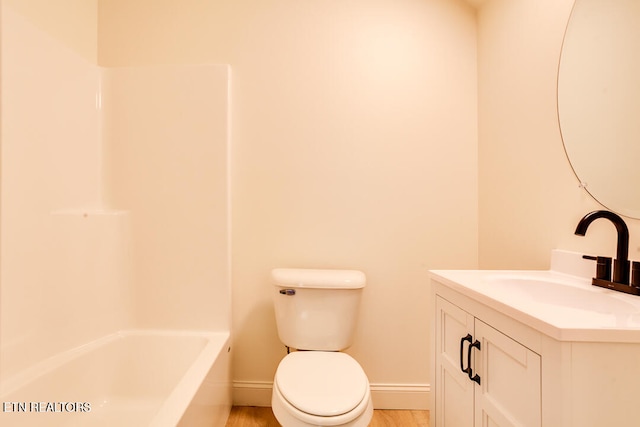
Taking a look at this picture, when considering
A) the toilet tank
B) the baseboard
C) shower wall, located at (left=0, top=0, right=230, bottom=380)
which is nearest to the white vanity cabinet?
the toilet tank

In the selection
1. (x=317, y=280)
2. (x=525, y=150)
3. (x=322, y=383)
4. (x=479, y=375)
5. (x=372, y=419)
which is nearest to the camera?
(x=479, y=375)

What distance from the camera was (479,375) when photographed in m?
0.88

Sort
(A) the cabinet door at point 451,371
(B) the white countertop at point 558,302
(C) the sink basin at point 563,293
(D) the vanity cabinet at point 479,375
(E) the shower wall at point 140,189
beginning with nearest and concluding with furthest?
(B) the white countertop at point 558,302 < (D) the vanity cabinet at point 479,375 < (C) the sink basin at point 563,293 < (A) the cabinet door at point 451,371 < (E) the shower wall at point 140,189

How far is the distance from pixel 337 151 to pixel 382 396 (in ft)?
4.59

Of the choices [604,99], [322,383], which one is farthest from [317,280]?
[604,99]

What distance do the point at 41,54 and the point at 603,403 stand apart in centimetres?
213

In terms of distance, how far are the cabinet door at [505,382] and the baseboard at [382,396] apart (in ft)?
2.83

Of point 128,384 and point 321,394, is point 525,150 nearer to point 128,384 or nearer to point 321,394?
point 321,394

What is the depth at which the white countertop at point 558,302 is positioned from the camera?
1.94ft

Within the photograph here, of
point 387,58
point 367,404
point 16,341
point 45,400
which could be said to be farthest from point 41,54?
point 367,404

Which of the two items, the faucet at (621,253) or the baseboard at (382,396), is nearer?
the faucet at (621,253)

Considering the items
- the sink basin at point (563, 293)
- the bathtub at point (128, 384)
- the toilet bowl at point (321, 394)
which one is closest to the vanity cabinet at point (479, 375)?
the sink basin at point (563, 293)

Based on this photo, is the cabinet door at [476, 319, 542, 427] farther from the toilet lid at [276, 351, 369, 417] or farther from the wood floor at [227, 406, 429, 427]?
the wood floor at [227, 406, 429, 427]

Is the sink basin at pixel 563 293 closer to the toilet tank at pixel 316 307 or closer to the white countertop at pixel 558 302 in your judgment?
the white countertop at pixel 558 302
